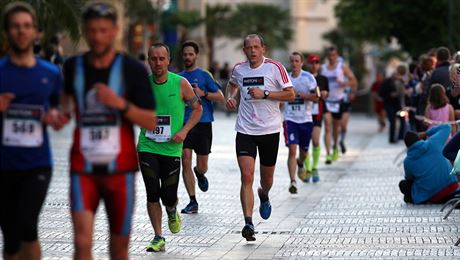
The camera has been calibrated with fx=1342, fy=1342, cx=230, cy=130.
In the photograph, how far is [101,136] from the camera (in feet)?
26.8

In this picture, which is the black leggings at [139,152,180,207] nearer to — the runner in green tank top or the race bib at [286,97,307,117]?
the runner in green tank top

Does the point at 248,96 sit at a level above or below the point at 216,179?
above

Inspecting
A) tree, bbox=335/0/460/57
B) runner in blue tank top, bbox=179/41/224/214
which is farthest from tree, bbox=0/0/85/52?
tree, bbox=335/0/460/57

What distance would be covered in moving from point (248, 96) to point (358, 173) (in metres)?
10.1

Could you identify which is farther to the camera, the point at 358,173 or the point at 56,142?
the point at 56,142

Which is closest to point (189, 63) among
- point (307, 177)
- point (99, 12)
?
point (307, 177)

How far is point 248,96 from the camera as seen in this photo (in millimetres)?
13055

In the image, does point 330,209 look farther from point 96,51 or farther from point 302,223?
point 96,51

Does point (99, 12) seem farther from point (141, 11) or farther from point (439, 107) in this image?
point (141, 11)

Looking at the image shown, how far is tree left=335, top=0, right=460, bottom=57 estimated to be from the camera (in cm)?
3938

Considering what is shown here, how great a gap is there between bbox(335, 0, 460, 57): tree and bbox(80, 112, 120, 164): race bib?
31.2 metres

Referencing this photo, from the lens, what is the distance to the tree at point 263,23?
7838cm

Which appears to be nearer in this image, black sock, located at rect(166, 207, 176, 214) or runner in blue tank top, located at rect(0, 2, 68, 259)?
runner in blue tank top, located at rect(0, 2, 68, 259)

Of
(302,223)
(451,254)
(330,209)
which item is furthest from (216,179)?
(451,254)
